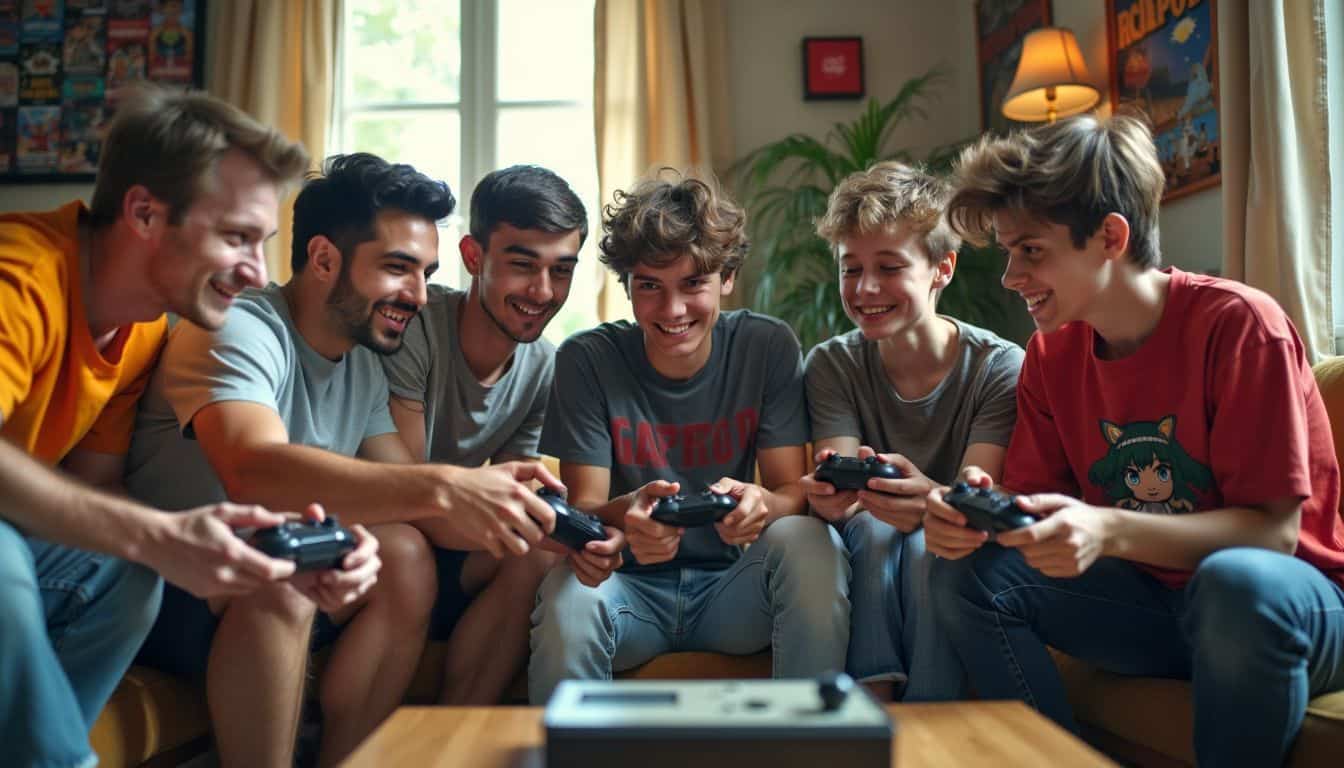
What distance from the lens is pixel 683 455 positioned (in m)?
1.80

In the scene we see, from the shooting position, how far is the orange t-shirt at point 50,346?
1194 millimetres

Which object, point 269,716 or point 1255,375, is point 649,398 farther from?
point 1255,375

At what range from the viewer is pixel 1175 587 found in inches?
54.5

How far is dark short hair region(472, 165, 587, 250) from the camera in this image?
6.20ft

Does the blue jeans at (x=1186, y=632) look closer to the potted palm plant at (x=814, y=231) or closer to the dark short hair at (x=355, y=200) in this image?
the dark short hair at (x=355, y=200)

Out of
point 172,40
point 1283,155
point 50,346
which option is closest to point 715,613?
point 50,346

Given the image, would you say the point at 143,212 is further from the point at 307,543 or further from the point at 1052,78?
the point at 1052,78

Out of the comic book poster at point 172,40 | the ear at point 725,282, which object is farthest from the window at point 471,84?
the ear at point 725,282

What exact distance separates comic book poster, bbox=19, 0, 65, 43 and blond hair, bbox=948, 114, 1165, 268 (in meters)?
4.07

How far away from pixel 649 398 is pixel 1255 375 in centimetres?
96

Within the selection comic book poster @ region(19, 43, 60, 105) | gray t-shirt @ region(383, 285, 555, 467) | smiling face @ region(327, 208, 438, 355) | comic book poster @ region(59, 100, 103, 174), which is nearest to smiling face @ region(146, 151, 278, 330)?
smiling face @ region(327, 208, 438, 355)

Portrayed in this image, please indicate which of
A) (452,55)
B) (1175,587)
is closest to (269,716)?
(1175,587)

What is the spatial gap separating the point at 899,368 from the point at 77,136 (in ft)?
12.3

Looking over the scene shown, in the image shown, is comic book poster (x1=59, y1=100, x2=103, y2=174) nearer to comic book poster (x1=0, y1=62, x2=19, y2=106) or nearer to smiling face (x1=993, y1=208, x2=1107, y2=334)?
comic book poster (x1=0, y1=62, x2=19, y2=106)
